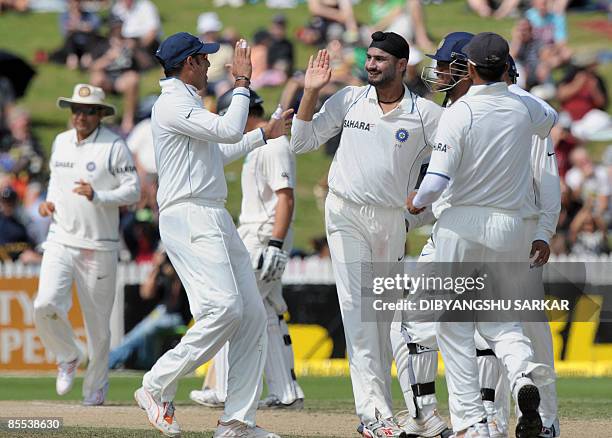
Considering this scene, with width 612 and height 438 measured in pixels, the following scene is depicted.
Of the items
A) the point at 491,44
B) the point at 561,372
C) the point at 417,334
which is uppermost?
the point at 491,44

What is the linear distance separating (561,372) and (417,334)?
7021mm

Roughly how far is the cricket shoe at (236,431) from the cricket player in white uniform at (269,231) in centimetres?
286

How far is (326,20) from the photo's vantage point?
973 inches

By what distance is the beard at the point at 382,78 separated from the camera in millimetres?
9266

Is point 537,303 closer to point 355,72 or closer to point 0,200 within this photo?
point 0,200

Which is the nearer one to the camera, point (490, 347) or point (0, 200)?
point (490, 347)

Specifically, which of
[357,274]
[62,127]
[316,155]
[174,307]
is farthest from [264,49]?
[357,274]

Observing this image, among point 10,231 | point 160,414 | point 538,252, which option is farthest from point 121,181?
point 10,231

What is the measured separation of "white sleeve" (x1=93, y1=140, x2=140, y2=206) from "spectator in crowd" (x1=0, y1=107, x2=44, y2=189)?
28.2ft

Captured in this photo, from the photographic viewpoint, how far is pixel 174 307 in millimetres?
16391

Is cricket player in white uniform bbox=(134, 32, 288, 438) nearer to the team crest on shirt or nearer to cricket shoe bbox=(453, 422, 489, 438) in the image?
the team crest on shirt

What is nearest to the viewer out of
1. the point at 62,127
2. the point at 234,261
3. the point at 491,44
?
the point at 491,44

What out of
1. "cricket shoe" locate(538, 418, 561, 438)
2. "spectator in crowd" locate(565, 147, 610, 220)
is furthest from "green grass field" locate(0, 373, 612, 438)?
"spectator in crowd" locate(565, 147, 610, 220)

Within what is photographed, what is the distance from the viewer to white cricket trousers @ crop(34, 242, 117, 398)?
1209 cm
